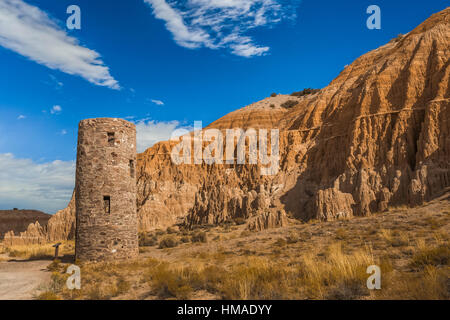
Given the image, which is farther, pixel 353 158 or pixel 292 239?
pixel 353 158

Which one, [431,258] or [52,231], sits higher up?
[431,258]

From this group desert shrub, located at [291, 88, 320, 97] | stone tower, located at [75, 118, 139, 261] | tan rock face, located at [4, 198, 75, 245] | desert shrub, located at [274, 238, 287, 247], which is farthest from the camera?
desert shrub, located at [291, 88, 320, 97]

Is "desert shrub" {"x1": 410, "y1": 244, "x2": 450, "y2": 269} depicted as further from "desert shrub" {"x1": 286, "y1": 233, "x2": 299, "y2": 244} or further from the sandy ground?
the sandy ground

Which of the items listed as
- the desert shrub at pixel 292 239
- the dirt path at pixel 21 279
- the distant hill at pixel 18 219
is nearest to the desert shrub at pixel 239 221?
the desert shrub at pixel 292 239

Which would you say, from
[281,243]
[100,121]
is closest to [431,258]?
[281,243]

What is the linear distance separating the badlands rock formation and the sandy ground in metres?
16.1

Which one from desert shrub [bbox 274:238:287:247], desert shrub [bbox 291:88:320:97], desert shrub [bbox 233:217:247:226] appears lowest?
desert shrub [bbox 233:217:247:226]

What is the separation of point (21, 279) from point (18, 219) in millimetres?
50562

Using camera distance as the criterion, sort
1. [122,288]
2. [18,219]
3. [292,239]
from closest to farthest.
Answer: [122,288] < [292,239] < [18,219]

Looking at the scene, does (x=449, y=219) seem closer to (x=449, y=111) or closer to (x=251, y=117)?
(x=449, y=111)

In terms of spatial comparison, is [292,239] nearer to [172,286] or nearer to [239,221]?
[172,286]

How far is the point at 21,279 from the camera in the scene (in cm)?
1181

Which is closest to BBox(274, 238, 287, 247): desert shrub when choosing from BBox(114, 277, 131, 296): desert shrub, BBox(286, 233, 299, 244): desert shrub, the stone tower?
BBox(286, 233, 299, 244): desert shrub

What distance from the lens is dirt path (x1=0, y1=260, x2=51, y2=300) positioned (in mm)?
9180
